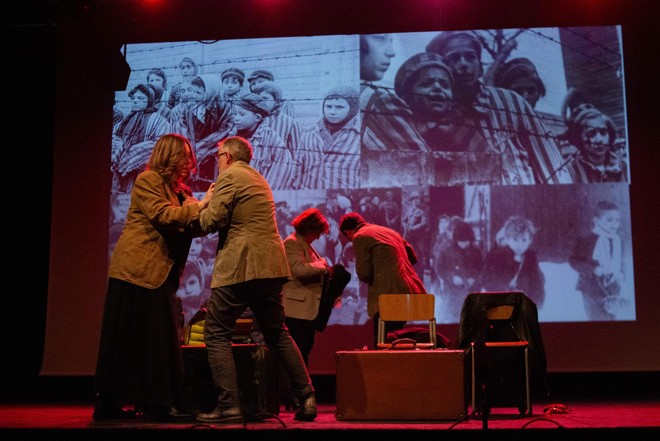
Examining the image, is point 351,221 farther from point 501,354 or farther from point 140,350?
point 140,350

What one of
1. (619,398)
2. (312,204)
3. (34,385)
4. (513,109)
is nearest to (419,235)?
(312,204)

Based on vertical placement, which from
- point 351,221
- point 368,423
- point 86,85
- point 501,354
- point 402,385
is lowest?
point 368,423

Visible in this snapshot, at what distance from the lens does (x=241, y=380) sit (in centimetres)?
389

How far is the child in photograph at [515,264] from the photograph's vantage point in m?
6.09

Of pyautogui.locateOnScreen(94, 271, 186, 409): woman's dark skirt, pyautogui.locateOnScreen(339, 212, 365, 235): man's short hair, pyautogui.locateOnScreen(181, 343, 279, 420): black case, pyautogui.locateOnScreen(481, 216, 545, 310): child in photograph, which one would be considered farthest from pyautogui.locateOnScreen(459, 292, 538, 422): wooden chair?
pyautogui.locateOnScreen(94, 271, 186, 409): woman's dark skirt

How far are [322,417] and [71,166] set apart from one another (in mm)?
3698

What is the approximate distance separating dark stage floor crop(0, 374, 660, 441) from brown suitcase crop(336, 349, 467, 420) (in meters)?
0.06

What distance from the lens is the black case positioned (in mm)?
3891

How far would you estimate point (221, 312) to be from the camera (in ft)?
12.0

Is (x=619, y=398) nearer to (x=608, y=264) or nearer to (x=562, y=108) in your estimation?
(x=608, y=264)

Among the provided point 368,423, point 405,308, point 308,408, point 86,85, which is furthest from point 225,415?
point 86,85

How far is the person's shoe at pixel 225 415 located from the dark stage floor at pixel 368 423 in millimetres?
65

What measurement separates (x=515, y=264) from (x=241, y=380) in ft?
9.93

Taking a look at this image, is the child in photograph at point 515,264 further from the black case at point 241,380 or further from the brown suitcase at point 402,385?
the black case at point 241,380
